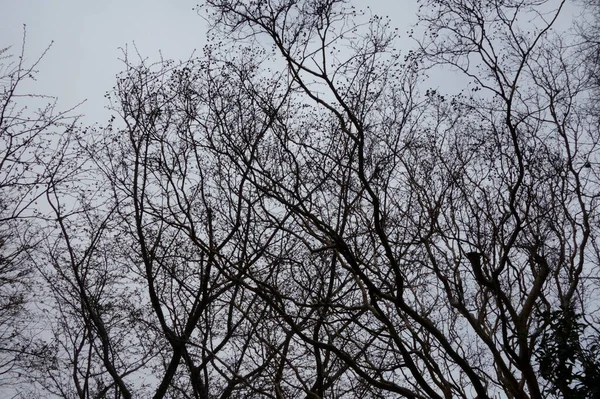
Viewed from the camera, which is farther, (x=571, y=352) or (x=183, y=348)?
(x=183, y=348)

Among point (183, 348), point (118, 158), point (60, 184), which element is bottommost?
point (183, 348)

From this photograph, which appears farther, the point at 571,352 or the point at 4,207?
the point at 4,207

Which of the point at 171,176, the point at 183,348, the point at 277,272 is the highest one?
the point at 171,176

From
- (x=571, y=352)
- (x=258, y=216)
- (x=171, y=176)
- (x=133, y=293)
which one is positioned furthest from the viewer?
(x=133, y=293)

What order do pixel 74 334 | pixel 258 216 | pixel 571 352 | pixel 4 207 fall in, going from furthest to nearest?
pixel 74 334
pixel 258 216
pixel 4 207
pixel 571 352

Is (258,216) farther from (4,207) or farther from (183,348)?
(4,207)

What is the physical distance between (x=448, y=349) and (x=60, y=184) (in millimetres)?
5492

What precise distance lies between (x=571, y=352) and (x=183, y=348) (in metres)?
5.42

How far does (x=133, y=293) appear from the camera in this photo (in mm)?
9617

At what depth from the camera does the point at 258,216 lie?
25.5 feet

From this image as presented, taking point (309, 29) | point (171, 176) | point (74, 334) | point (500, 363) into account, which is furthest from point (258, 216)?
point (74, 334)

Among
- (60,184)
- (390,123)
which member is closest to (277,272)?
(390,123)

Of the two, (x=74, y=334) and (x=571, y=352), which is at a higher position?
(x=74, y=334)

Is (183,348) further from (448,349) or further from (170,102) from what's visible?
(448,349)
